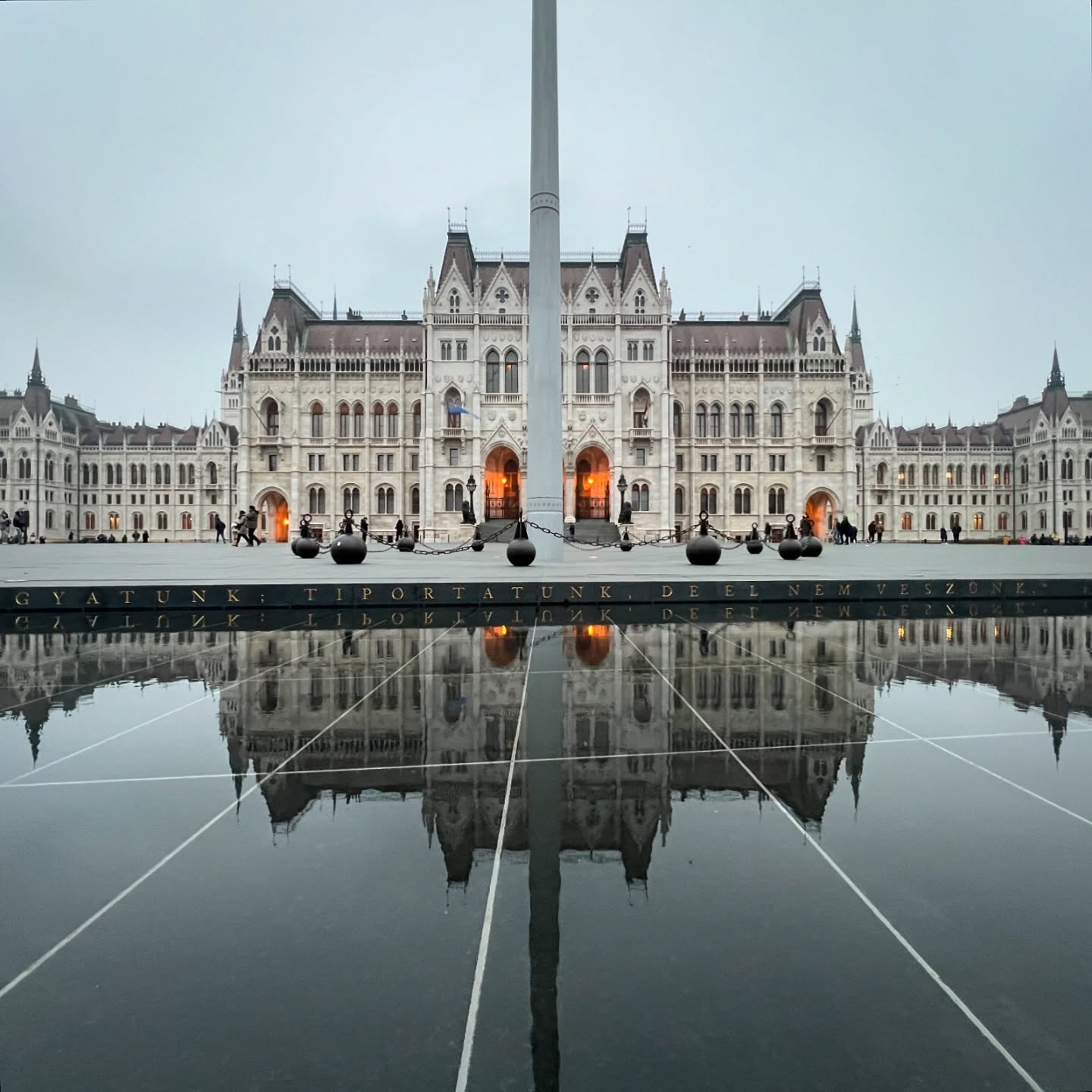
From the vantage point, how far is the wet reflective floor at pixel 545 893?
1.40m

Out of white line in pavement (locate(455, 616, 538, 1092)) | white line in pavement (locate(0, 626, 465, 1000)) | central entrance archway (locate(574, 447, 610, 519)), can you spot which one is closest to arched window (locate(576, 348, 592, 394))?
central entrance archway (locate(574, 447, 610, 519))

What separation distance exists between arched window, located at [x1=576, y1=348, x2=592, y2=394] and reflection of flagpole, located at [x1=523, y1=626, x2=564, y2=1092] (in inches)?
1877

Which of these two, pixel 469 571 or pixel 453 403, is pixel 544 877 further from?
pixel 453 403

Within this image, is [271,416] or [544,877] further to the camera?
[271,416]

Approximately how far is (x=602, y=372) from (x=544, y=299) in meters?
34.7

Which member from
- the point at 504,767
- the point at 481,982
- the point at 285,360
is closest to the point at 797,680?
the point at 504,767

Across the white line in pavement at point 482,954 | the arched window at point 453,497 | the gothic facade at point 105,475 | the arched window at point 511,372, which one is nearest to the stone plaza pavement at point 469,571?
the white line in pavement at point 482,954

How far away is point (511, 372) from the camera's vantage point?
50.0 meters

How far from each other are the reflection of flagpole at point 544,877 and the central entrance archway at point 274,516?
54.4 metres

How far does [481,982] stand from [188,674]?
438 cm

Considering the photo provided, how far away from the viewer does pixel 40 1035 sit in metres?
1.43

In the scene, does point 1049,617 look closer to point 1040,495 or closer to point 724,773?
point 724,773

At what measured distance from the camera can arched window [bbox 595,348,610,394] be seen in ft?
165

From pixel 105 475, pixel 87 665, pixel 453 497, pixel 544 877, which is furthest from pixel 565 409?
pixel 105 475
